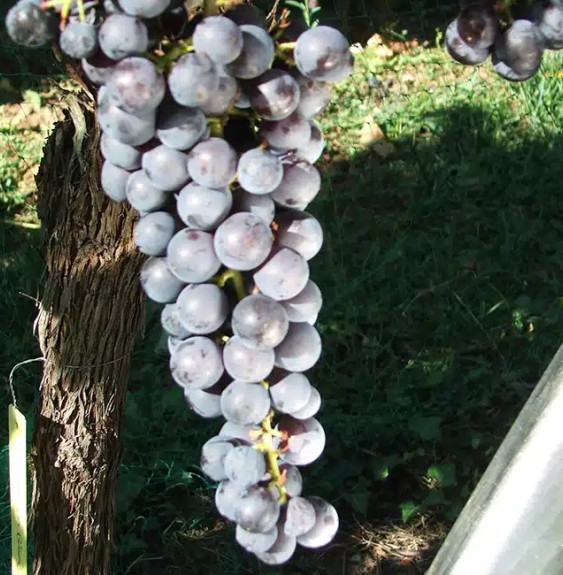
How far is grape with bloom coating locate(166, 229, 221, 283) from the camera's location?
84cm

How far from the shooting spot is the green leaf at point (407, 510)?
8.76ft

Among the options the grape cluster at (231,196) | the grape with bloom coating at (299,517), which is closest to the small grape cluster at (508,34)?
the grape cluster at (231,196)

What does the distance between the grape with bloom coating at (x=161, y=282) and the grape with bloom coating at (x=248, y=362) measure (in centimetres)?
8

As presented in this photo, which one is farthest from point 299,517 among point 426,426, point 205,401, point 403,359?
point 403,359

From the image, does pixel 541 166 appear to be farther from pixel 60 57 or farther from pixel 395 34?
pixel 60 57

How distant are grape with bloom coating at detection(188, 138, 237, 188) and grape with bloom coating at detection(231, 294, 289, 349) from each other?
0.12m

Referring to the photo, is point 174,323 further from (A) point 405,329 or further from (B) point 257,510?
(A) point 405,329

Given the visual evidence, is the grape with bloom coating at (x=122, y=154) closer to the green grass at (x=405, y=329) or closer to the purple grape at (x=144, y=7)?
the purple grape at (x=144, y=7)

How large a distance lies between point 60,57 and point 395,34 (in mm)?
3929

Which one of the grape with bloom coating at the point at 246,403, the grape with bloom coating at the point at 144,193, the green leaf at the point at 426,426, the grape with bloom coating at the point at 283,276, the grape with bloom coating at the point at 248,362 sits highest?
the grape with bloom coating at the point at 144,193

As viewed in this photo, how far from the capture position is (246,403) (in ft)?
2.85

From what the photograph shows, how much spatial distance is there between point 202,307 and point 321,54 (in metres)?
0.25

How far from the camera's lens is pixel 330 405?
2.97m

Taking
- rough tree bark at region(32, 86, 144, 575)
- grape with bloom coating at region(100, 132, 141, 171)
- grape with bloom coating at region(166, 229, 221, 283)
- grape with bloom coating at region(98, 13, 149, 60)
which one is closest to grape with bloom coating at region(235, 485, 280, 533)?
grape with bloom coating at region(166, 229, 221, 283)
